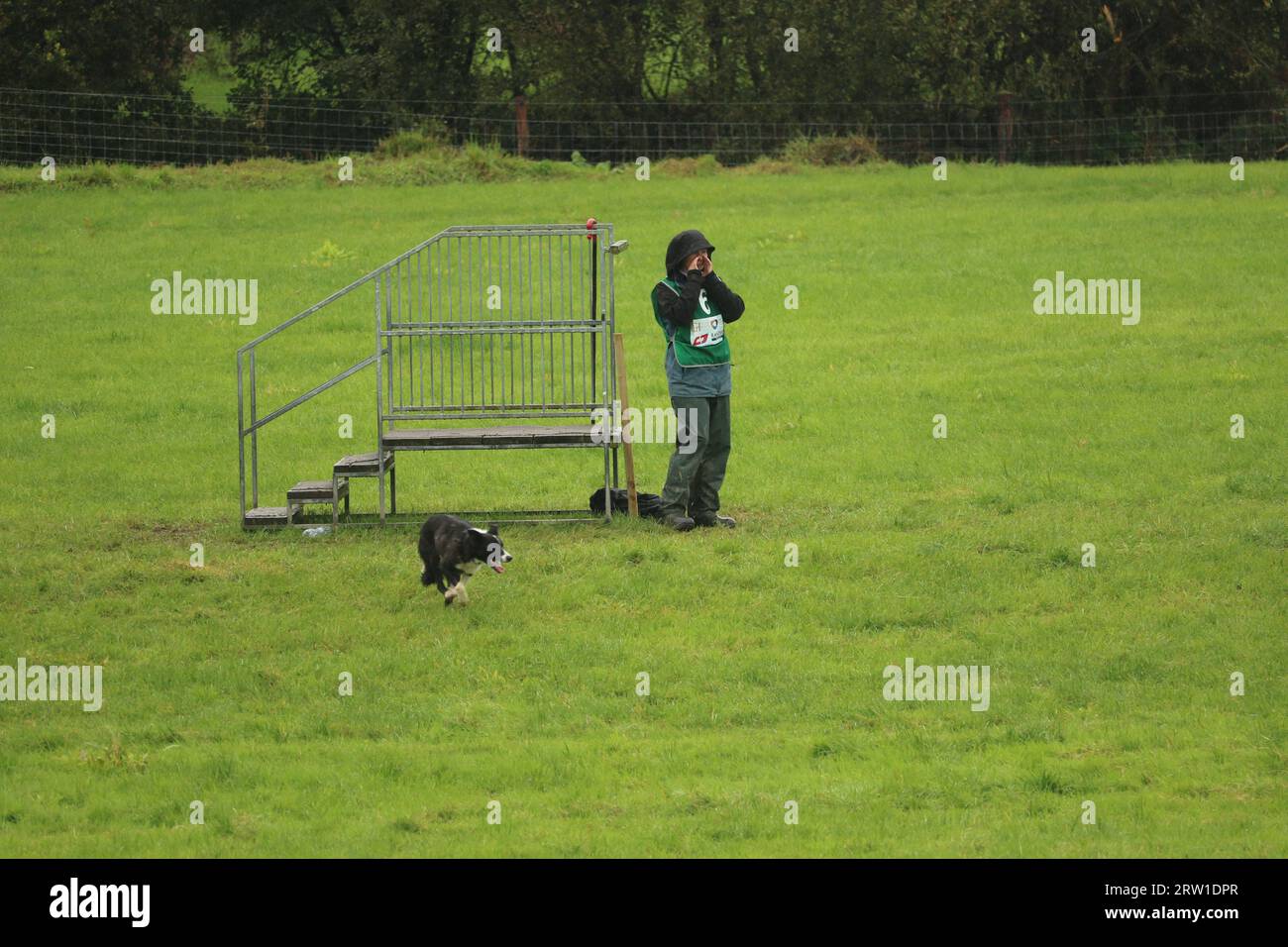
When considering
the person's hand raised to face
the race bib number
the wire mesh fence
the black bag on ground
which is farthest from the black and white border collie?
the wire mesh fence

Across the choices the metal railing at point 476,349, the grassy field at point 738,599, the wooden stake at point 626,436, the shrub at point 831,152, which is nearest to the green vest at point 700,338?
the wooden stake at point 626,436

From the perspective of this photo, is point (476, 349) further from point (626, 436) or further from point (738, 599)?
point (738, 599)

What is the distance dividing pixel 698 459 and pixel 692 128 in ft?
79.1

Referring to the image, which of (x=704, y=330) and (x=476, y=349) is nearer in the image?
(x=704, y=330)

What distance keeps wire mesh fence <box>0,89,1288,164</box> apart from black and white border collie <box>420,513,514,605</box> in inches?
923

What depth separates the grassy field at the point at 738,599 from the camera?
9188mm

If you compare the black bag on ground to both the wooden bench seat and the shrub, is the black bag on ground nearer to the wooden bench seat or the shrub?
the wooden bench seat

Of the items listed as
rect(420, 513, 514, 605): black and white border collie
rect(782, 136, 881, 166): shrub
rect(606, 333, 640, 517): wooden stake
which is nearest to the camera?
rect(420, 513, 514, 605): black and white border collie

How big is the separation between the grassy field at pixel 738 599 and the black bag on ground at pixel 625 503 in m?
0.29

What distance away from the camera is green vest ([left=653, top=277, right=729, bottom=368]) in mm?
14633

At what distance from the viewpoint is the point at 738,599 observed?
12797 millimetres

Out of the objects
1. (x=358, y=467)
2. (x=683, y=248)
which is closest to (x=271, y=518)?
(x=358, y=467)

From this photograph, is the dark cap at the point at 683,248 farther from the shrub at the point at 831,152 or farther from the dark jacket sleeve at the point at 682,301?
the shrub at the point at 831,152

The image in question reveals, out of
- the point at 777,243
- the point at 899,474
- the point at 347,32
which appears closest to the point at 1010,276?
the point at 777,243
